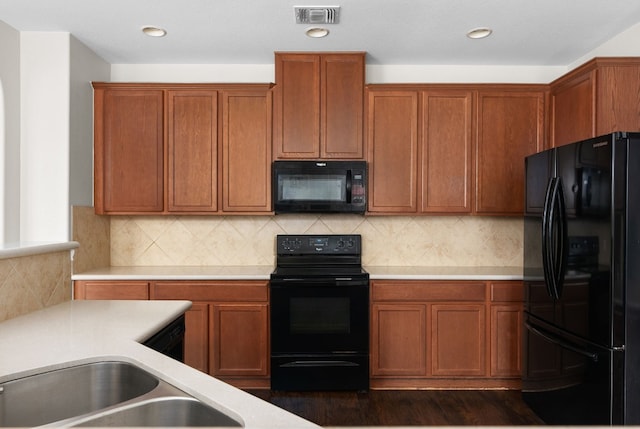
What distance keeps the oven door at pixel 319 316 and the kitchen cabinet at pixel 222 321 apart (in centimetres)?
11

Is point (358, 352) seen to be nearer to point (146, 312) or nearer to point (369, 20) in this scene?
point (146, 312)

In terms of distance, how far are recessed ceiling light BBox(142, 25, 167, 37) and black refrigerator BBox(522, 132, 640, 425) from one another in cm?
257

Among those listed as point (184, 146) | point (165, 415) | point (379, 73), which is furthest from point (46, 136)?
point (165, 415)

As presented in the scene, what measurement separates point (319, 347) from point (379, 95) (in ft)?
6.28

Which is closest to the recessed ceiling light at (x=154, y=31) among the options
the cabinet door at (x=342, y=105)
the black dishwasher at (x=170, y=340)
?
the cabinet door at (x=342, y=105)

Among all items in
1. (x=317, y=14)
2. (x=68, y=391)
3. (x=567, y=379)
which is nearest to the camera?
(x=68, y=391)

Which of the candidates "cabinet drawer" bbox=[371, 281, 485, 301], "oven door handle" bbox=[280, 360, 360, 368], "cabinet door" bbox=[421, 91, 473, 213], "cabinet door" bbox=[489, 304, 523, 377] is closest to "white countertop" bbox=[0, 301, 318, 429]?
"oven door handle" bbox=[280, 360, 360, 368]

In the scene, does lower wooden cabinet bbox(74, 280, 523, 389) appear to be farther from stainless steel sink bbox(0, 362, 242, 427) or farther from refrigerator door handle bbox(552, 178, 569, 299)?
stainless steel sink bbox(0, 362, 242, 427)

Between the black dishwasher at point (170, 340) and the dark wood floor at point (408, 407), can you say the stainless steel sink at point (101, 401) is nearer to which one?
the black dishwasher at point (170, 340)

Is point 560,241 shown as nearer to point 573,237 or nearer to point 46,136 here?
point 573,237

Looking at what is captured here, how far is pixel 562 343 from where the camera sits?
2496 mm

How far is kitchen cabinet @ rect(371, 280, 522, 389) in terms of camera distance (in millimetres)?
3283

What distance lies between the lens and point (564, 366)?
2.49m

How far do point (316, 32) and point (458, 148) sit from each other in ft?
4.51
